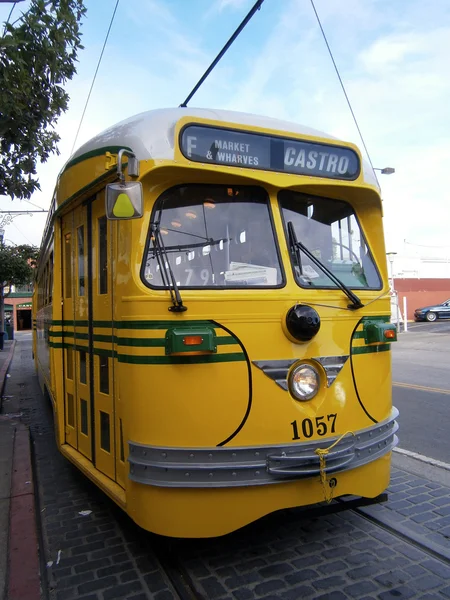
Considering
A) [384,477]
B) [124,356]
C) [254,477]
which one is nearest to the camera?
[254,477]

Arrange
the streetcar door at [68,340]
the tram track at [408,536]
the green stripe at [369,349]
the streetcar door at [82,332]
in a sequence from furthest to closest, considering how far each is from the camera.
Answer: the streetcar door at [68,340] < the streetcar door at [82,332] < the green stripe at [369,349] < the tram track at [408,536]

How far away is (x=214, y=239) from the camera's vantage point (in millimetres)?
3416

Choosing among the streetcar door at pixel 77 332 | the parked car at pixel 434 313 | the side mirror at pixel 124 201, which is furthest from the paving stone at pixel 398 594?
the parked car at pixel 434 313

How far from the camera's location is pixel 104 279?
380cm

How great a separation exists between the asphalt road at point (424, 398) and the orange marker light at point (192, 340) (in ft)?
12.7

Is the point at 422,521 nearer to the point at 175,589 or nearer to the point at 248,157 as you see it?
the point at 175,589

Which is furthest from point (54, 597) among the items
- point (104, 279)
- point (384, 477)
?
point (384, 477)

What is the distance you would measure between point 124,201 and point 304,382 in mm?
1631

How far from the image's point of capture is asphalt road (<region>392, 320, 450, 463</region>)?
6129mm

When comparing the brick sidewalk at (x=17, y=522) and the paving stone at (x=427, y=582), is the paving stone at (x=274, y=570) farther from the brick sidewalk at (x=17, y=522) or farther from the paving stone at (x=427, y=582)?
the brick sidewalk at (x=17, y=522)

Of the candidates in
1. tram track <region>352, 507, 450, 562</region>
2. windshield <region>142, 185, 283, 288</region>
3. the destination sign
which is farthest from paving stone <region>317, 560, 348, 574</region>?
the destination sign

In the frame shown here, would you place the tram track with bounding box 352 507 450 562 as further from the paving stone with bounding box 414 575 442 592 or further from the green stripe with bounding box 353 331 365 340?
the green stripe with bounding box 353 331 365 340

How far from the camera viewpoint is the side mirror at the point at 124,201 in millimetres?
2949

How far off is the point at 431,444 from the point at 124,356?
448cm
